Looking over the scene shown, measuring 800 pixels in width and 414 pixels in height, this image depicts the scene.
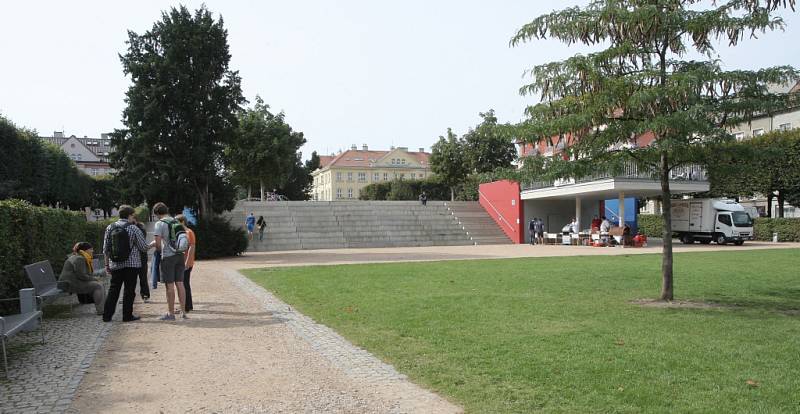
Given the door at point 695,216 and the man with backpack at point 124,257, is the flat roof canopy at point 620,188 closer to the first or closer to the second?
the door at point 695,216

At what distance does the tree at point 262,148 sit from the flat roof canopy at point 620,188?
17833 mm

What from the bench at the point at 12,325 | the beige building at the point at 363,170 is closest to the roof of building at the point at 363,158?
the beige building at the point at 363,170

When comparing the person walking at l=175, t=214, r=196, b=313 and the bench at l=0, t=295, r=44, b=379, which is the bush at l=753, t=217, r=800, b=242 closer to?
the person walking at l=175, t=214, r=196, b=313

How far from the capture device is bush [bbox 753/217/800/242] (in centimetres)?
3419

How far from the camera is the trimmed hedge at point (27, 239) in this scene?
353 inches

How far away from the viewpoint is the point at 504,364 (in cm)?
595

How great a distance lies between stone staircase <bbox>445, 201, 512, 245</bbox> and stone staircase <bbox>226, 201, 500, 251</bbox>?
0.20 meters

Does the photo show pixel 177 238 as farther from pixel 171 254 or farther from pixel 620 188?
pixel 620 188

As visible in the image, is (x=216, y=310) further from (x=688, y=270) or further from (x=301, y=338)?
(x=688, y=270)

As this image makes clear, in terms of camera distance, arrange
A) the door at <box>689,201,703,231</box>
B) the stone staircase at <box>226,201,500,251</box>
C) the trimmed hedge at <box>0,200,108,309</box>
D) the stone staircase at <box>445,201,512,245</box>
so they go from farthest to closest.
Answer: the stone staircase at <box>445,201,512,245</box> < the stone staircase at <box>226,201,500,251</box> < the door at <box>689,201,703,231</box> < the trimmed hedge at <box>0,200,108,309</box>

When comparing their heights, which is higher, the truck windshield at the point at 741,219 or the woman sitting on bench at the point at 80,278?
the truck windshield at the point at 741,219

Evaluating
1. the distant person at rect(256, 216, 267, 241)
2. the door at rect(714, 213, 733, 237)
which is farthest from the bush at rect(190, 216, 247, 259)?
the door at rect(714, 213, 733, 237)

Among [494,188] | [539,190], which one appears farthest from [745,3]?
[494,188]

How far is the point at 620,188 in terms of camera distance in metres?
30.1
